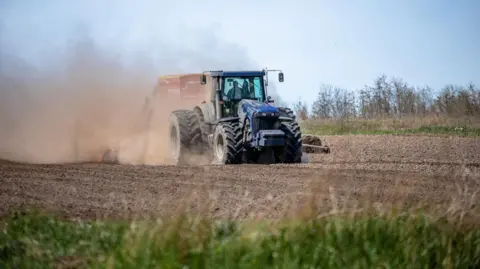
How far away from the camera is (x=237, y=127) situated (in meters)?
18.2

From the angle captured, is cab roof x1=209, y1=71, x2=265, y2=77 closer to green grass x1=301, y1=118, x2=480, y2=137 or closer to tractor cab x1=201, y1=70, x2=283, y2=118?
tractor cab x1=201, y1=70, x2=283, y2=118

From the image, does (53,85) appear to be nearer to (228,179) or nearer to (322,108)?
(228,179)

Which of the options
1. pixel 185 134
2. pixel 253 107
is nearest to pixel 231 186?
pixel 253 107

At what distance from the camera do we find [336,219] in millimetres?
7238

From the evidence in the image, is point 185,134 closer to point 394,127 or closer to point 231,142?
point 231,142

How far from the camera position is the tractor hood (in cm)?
1783

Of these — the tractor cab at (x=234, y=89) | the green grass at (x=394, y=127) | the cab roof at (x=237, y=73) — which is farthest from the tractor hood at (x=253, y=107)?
the green grass at (x=394, y=127)

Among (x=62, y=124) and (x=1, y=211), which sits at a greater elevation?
(x=62, y=124)

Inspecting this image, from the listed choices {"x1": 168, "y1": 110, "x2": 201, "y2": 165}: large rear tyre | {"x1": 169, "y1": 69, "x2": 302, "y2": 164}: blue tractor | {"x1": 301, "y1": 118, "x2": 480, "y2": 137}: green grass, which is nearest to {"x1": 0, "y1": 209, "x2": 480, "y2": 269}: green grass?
{"x1": 169, "y1": 69, "x2": 302, "y2": 164}: blue tractor

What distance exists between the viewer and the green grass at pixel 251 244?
6.25 metres

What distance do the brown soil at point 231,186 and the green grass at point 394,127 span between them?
597 inches

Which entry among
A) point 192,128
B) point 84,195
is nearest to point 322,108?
point 192,128

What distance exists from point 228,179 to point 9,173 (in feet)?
14.2

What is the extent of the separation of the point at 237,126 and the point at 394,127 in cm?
2192
